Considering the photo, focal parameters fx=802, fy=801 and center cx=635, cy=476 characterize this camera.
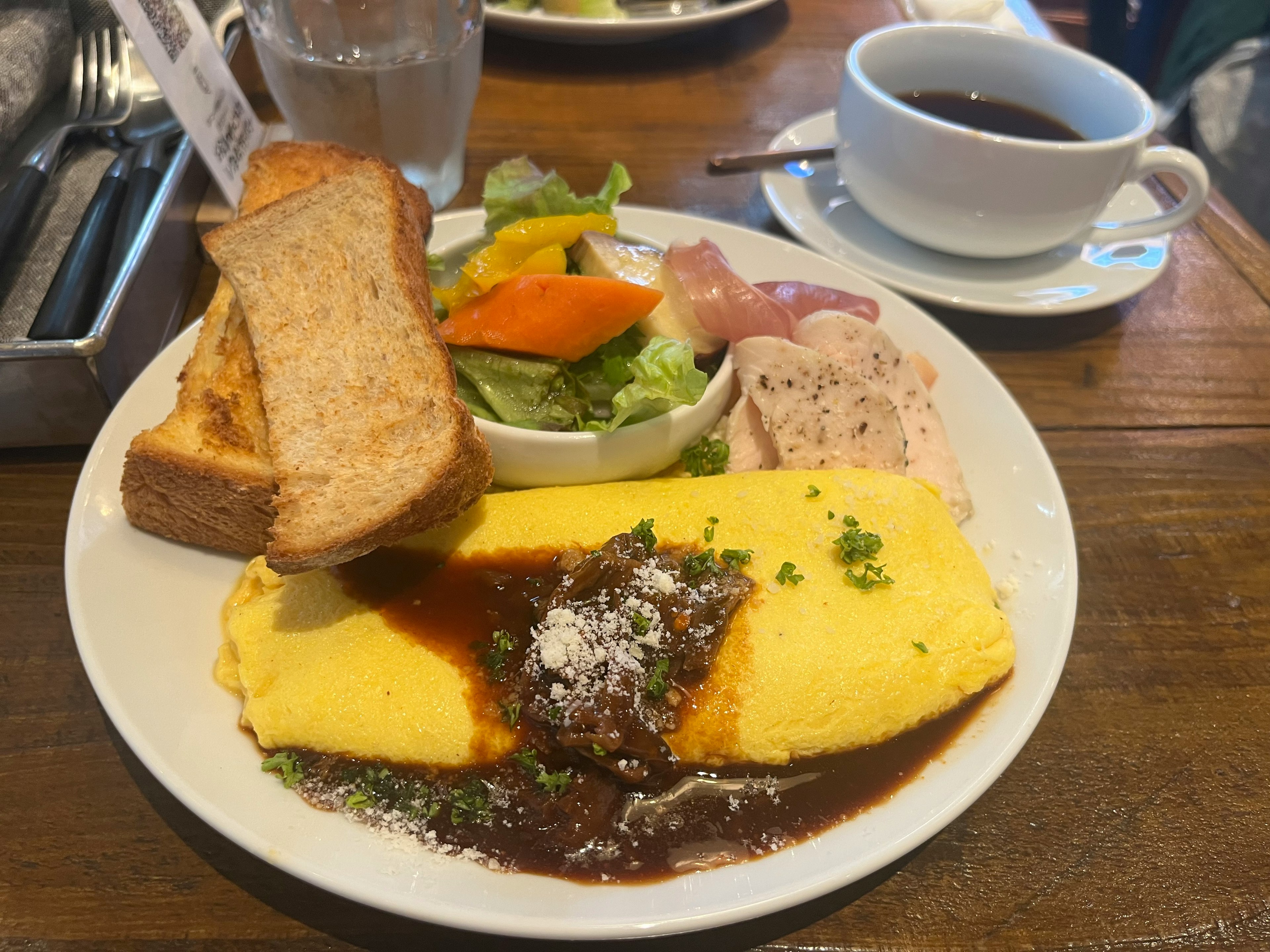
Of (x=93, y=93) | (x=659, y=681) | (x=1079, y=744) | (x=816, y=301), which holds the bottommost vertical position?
(x=1079, y=744)

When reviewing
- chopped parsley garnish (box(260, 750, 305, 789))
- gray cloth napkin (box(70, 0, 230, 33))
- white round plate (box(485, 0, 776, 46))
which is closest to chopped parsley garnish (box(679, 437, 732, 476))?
chopped parsley garnish (box(260, 750, 305, 789))

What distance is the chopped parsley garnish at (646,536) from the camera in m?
1.61

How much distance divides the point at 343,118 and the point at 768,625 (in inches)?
76.5

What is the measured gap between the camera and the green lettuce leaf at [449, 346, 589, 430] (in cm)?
180

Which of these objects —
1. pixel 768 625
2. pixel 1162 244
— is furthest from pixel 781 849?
pixel 1162 244

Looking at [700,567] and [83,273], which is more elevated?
[83,273]

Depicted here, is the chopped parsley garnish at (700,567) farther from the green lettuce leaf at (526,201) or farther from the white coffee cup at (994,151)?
the white coffee cup at (994,151)

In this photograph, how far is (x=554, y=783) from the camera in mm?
1348

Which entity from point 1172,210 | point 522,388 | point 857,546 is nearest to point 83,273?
point 522,388

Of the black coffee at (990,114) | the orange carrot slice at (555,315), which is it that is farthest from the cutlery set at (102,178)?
the black coffee at (990,114)

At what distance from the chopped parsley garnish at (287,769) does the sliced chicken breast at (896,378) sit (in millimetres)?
1419

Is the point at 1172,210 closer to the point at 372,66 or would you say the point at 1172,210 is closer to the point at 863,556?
the point at 863,556

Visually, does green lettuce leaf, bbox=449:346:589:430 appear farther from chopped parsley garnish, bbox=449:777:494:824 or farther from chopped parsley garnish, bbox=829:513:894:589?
chopped parsley garnish, bbox=449:777:494:824

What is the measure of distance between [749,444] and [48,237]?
1962 mm
